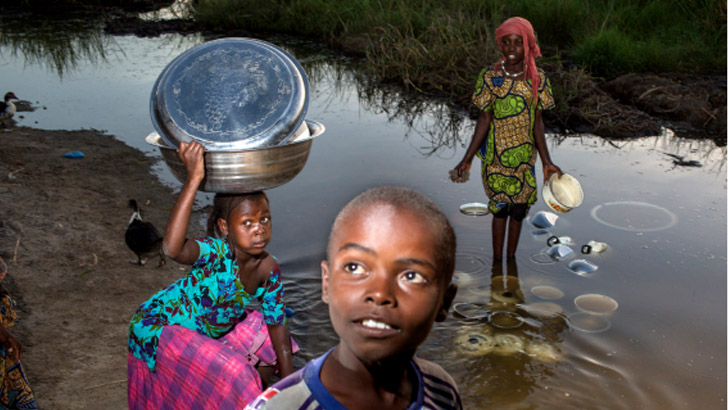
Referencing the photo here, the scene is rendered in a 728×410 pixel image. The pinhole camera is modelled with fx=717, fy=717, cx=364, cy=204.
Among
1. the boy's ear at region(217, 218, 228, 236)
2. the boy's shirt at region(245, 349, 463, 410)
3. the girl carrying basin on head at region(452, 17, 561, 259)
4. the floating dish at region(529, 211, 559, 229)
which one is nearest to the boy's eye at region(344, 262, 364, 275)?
the boy's shirt at region(245, 349, 463, 410)

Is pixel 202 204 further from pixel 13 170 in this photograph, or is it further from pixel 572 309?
pixel 572 309

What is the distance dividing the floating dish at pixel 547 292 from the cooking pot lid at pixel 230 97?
2560 millimetres

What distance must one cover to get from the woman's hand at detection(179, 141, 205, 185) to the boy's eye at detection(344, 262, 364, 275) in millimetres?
982

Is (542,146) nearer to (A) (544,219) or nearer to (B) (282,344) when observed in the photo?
(A) (544,219)

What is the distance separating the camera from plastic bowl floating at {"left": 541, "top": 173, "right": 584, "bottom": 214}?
433 centimetres

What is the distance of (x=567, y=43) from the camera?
431 inches

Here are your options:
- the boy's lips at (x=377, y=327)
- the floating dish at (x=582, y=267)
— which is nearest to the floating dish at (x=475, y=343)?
the floating dish at (x=582, y=267)

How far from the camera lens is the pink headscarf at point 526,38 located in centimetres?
418

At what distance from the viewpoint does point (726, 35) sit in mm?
10023

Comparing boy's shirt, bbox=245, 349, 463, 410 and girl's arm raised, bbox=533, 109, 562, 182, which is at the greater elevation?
boy's shirt, bbox=245, 349, 463, 410

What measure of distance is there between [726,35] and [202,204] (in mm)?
8063

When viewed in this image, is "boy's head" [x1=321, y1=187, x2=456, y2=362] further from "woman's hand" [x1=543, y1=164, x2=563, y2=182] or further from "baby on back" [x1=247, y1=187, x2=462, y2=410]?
"woman's hand" [x1=543, y1=164, x2=563, y2=182]

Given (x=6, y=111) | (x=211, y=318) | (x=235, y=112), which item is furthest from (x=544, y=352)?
(x=6, y=111)

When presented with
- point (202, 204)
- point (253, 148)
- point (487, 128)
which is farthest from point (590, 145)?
point (253, 148)
